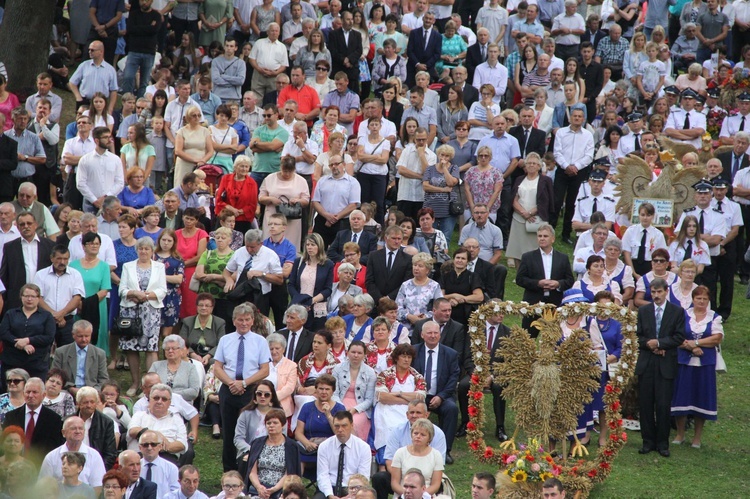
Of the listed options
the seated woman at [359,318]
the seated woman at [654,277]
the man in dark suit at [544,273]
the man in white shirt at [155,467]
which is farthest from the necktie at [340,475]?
the seated woman at [654,277]

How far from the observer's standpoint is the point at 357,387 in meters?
11.0

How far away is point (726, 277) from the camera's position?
15.2 meters

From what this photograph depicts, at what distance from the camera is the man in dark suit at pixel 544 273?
1319cm

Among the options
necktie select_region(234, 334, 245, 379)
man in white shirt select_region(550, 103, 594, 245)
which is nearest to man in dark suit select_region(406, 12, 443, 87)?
man in white shirt select_region(550, 103, 594, 245)

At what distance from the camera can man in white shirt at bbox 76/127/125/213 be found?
14.2 m

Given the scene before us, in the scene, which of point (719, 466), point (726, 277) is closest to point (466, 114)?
point (726, 277)

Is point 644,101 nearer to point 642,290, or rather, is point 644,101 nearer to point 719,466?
point 642,290

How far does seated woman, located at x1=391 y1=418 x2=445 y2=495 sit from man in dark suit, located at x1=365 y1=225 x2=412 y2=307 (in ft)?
10.7

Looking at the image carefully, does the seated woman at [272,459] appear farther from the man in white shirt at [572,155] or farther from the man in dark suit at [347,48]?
the man in dark suit at [347,48]

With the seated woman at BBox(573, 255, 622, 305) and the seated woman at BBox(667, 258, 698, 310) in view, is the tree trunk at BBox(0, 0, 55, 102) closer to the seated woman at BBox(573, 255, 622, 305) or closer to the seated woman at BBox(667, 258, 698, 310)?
the seated woman at BBox(573, 255, 622, 305)

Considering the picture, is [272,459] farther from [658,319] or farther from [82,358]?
[658,319]

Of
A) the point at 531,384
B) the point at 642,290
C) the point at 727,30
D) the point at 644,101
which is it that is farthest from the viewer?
the point at 727,30

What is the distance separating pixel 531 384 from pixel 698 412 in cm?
247

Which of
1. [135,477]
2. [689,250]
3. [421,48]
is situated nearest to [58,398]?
[135,477]
